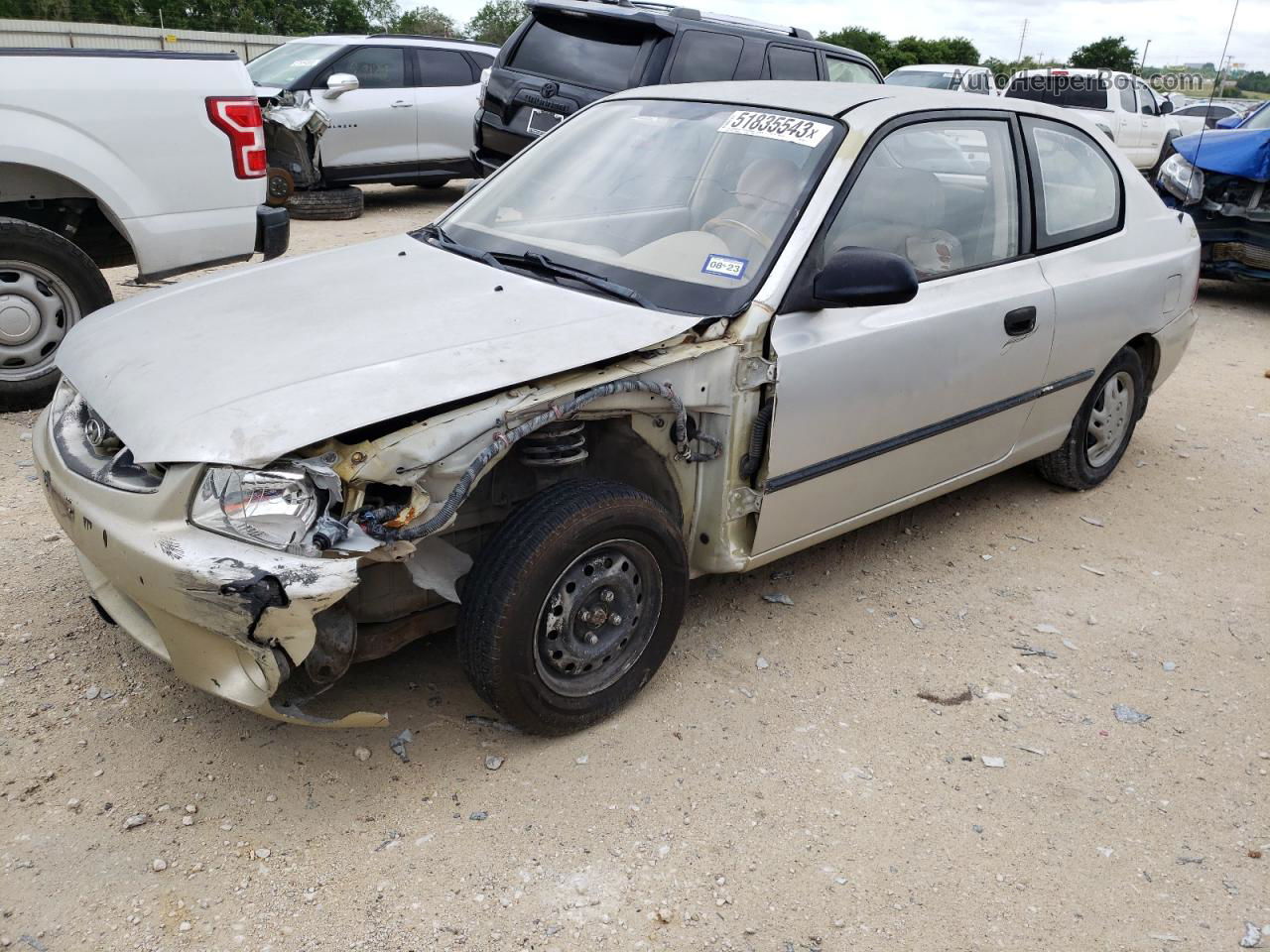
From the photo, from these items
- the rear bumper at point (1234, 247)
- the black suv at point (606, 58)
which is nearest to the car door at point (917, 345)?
the black suv at point (606, 58)

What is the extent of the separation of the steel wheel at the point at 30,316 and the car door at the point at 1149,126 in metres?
15.4

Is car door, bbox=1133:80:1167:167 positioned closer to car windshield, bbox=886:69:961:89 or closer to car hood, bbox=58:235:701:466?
car windshield, bbox=886:69:961:89

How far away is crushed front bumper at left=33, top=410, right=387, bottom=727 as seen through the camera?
7.65 ft

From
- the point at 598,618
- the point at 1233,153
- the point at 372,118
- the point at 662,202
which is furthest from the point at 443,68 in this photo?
the point at 598,618

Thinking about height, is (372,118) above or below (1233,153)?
below

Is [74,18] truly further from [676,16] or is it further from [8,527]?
[8,527]

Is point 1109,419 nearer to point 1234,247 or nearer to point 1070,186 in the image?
point 1070,186

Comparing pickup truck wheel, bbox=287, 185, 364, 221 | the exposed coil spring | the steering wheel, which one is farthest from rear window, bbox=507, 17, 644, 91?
the exposed coil spring

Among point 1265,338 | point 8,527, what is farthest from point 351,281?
point 1265,338

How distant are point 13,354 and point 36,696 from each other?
2.62 metres

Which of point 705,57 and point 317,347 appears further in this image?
point 705,57

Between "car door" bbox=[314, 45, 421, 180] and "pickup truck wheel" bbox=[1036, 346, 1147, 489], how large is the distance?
326 inches

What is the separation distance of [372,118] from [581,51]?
3.27 m

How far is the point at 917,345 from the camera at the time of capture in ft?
11.5
